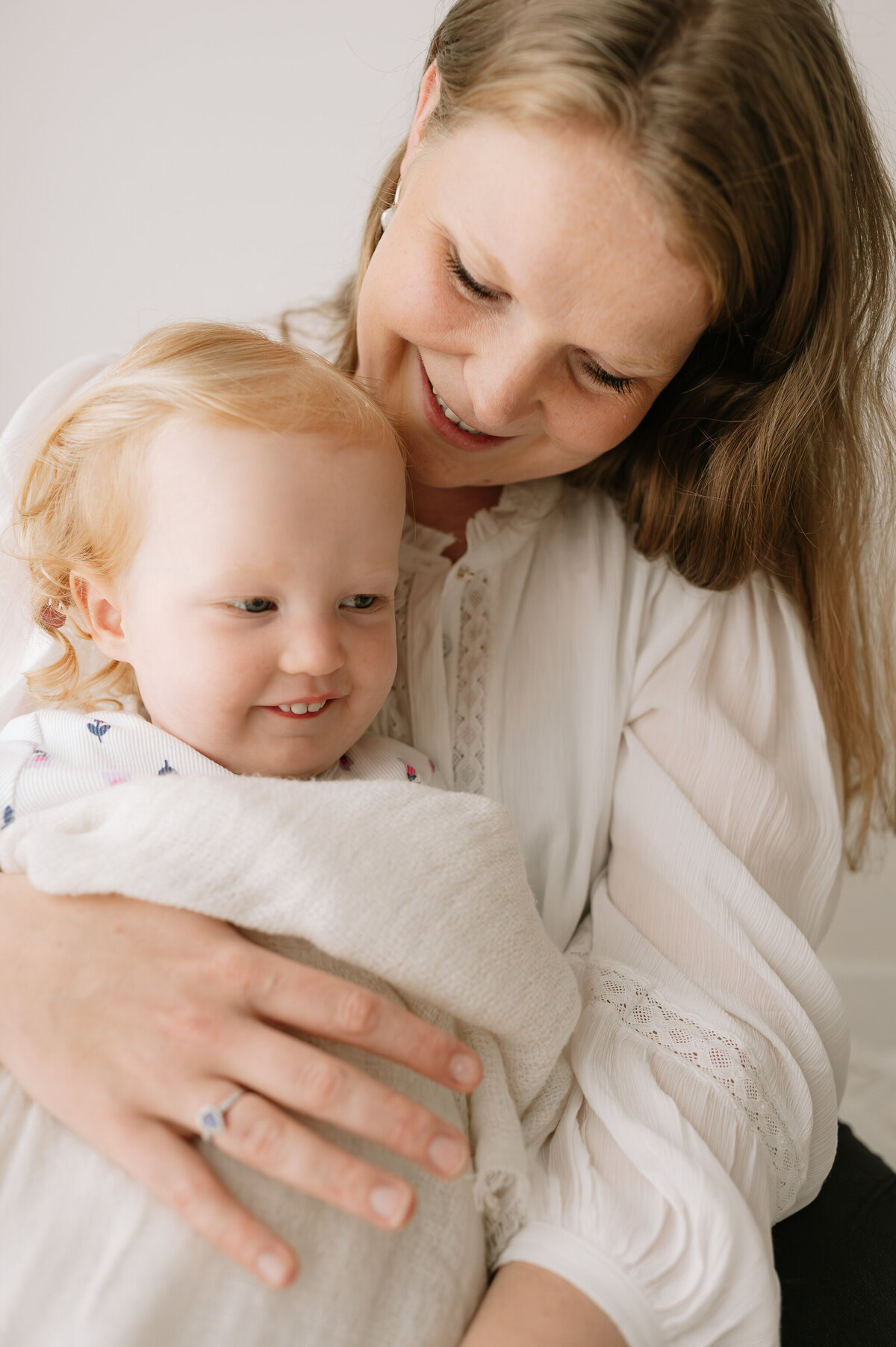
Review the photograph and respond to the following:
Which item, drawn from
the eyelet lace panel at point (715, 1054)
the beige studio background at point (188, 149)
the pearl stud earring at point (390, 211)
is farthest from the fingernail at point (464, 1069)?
the beige studio background at point (188, 149)

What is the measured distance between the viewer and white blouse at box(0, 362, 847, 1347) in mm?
881

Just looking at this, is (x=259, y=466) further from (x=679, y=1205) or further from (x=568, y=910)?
(x=679, y=1205)

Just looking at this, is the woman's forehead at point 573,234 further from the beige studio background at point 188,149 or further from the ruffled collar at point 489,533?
the beige studio background at point 188,149

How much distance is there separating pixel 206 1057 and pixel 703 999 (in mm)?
550

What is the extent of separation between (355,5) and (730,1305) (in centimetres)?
192

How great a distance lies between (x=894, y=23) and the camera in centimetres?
168

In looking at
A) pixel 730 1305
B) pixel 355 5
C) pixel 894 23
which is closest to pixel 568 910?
pixel 730 1305

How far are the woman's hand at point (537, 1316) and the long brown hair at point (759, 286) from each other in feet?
2.59

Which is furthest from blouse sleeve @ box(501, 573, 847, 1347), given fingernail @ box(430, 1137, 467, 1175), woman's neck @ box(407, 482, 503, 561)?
woman's neck @ box(407, 482, 503, 561)

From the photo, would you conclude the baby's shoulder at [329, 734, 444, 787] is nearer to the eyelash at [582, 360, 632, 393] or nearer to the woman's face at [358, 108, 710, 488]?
the woman's face at [358, 108, 710, 488]

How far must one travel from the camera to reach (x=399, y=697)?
4.15ft

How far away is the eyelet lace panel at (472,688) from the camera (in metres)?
1.23

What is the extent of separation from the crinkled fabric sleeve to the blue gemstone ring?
64 cm

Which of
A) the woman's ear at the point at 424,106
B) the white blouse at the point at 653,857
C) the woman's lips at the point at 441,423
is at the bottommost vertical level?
the white blouse at the point at 653,857
